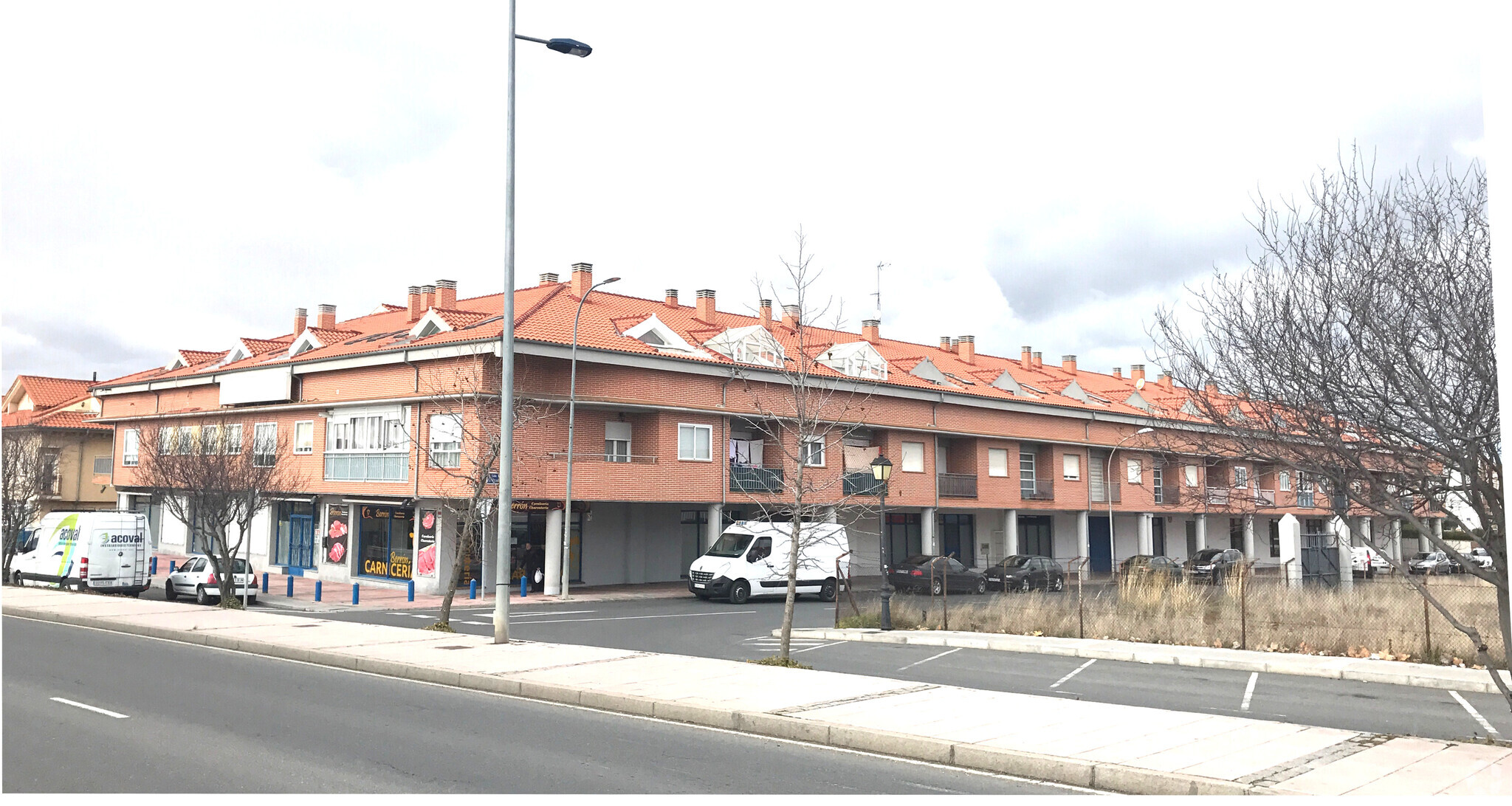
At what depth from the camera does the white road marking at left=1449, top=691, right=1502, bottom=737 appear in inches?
422

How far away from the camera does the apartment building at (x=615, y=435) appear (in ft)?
109

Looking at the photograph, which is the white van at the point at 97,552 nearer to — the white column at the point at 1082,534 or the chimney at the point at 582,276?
the chimney at the point at 582,276

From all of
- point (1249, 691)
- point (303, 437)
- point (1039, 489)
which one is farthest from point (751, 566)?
point (1039, 489)

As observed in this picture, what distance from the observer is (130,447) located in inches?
1909

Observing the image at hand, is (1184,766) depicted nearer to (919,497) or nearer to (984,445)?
(919,497)

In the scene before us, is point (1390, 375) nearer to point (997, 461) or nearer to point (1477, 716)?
point (1477, 716)

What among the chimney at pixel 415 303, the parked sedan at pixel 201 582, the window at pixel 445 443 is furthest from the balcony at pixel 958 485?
the parked sedan at pixel 201 582

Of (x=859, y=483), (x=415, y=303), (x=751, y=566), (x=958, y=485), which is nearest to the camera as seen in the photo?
(x=751, y=566)

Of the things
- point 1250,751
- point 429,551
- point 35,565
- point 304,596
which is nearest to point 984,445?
point 429,551

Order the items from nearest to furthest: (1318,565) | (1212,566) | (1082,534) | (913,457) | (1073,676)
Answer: (1073,676)
(1212,566)
(1318,565)
(913,457)
(1082,534)

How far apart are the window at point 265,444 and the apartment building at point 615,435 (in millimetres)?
185

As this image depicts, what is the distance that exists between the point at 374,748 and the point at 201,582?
72.4ft

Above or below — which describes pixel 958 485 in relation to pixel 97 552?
above

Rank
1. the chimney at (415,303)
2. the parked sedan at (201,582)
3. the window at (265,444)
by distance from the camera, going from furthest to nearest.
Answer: the chimney at (415,303), the window at (265,444), the parked sedan at (201,582)
